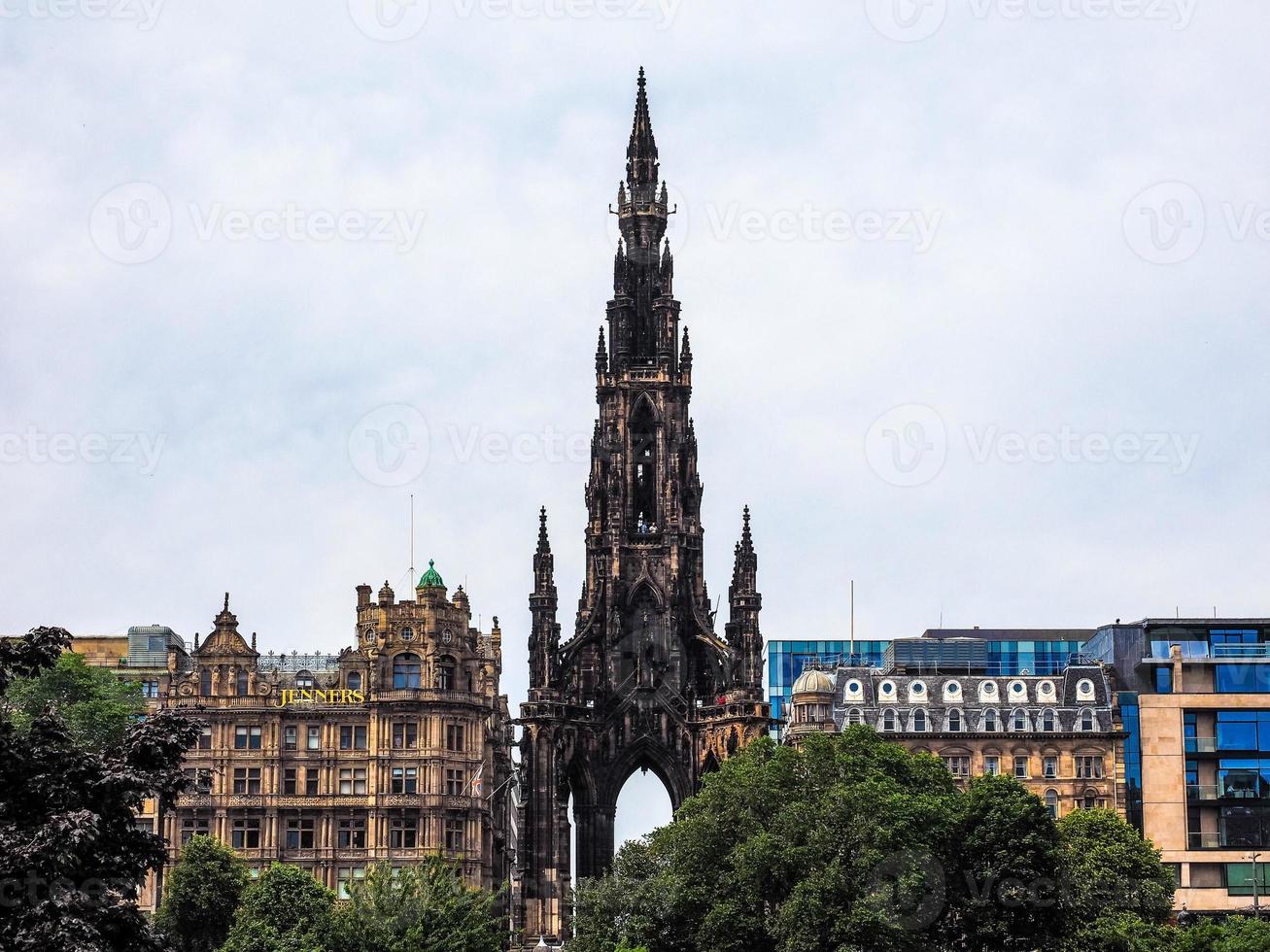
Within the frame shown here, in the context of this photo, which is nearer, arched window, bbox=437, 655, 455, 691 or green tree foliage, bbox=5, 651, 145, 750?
green tree foliage, bbox=5, 651, 145, 750

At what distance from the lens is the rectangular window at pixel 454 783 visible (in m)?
151

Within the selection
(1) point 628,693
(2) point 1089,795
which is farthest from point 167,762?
Answer: (2) point 1089,795

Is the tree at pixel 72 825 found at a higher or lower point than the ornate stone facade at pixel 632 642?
lower

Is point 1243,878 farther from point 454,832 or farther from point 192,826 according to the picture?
point 192,826

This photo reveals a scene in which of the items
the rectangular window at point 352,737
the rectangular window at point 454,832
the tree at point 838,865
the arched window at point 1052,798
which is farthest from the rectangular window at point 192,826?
the arched window at point 1052,798

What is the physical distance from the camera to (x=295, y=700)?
152 metres

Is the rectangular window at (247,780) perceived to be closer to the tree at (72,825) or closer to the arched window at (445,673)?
the arched window at (445,673)

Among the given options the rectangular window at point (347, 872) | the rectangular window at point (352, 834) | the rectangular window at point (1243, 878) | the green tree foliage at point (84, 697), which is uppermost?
the green tree foliage at point (84, 697)

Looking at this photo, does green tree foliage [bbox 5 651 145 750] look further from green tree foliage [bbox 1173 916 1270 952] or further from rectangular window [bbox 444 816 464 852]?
green tree foliage [bbox 1173 916 1270 952]

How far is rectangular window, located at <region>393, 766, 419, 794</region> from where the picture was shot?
493 ft

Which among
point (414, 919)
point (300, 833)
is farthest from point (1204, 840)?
point (414, 919)

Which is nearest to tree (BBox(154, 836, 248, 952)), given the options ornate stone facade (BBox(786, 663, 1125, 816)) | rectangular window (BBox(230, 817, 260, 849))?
rectangular window (BBox(230, 817, 260, 849))

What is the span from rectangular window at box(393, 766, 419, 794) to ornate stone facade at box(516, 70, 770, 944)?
20.2 metres

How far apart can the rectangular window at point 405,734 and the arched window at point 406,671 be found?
8.77 ft
